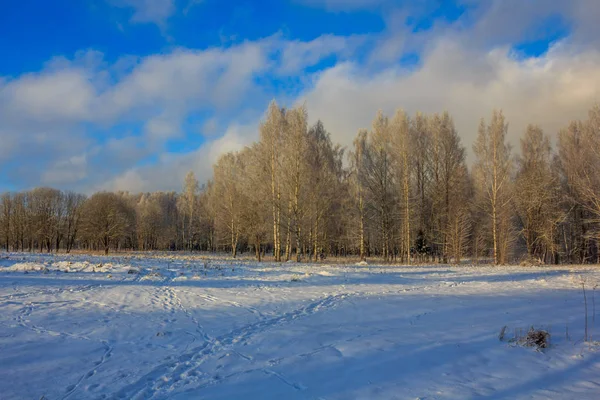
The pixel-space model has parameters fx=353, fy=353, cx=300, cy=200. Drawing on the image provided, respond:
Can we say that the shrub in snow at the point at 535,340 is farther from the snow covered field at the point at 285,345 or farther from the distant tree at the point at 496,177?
the distant tree at the point at 496,177

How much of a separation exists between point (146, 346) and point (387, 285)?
1026 cm

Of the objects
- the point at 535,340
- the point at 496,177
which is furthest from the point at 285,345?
the point at 496,177

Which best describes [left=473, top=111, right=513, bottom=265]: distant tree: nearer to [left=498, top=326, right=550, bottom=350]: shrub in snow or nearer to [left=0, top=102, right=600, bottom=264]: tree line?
[left=0, top=102, right=600, bottom=264]: tree line

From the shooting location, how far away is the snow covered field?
14.4 feet

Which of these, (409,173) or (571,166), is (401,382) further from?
(571,166)

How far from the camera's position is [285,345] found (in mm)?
6168

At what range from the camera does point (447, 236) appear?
30.0 meters

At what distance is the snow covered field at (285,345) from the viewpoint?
439cm

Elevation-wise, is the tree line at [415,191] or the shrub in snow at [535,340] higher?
the tree line at [415,191]

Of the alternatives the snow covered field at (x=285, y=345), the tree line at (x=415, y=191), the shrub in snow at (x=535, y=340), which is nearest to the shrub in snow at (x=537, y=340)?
the shrub in snow at (x=535, y=340)

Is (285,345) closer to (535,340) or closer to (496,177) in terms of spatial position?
(535,340)

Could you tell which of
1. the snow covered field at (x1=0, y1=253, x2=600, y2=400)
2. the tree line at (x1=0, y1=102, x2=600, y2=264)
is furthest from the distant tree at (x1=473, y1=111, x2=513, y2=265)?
the snow covered field at (x1=0, y1=253, x2=600, y2=400)

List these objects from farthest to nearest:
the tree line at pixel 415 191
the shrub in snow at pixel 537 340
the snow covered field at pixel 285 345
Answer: the tree line at pixel 415 191
the shrub in snow at pixel 537 340
the snow covered field at pixel 285 345

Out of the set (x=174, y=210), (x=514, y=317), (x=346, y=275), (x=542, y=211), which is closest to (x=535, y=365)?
(x=514, y=317)
